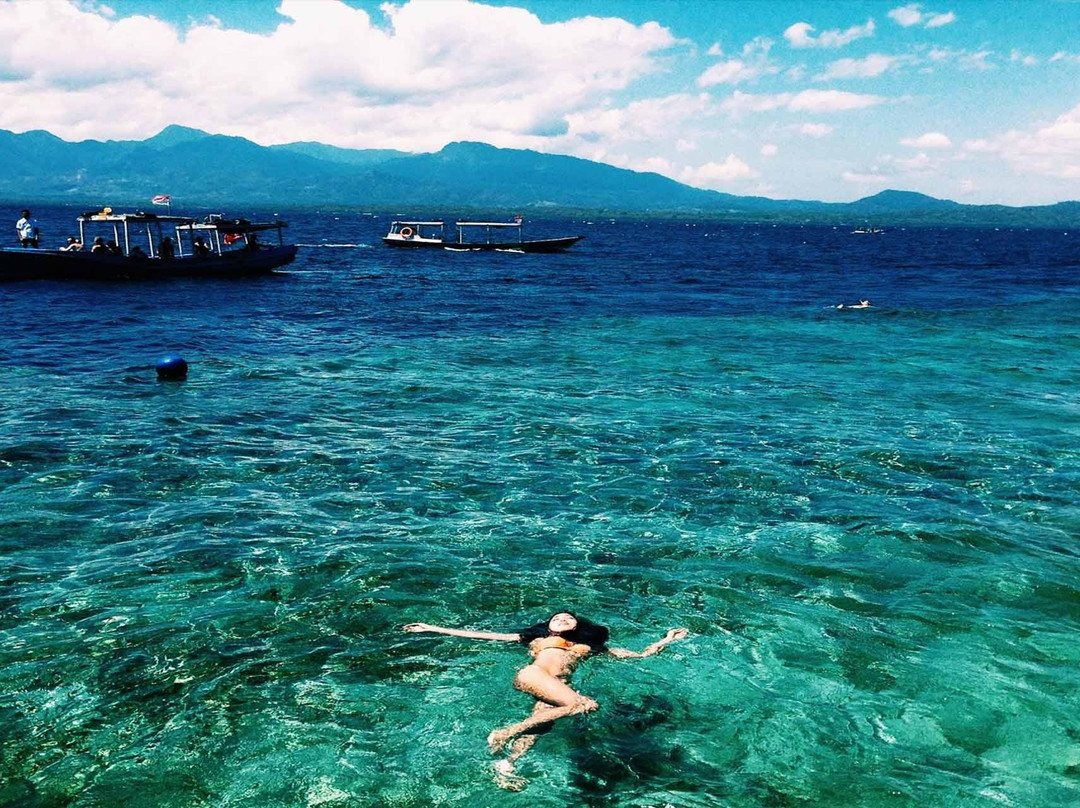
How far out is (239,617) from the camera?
12352 mm

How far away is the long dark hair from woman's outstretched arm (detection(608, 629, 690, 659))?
22 centimetres

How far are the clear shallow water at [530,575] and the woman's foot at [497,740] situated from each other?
23 centimetres

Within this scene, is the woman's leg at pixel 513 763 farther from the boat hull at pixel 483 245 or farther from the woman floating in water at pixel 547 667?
the boat hull at pixel 483 245

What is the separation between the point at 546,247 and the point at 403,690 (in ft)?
290

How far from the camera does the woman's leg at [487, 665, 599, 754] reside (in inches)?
375

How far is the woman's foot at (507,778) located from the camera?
882 cm

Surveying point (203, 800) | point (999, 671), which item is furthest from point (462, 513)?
point (999, 671)

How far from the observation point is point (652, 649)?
38.2ft

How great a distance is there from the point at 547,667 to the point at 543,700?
0.52 metres

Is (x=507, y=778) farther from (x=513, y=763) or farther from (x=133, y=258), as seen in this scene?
(x=133, y=258)

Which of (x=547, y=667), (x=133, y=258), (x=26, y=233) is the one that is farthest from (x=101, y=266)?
(x=547, y=667)

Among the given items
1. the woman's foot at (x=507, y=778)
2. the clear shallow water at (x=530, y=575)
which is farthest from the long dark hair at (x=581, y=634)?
the woman's foot at (x=507, y=778)

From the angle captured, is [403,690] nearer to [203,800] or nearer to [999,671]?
[203,800]

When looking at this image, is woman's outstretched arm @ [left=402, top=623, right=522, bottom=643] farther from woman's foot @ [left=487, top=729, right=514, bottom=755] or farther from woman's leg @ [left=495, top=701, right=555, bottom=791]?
woman's foot @ [left=487, top=729, right=514, bottom=755]
